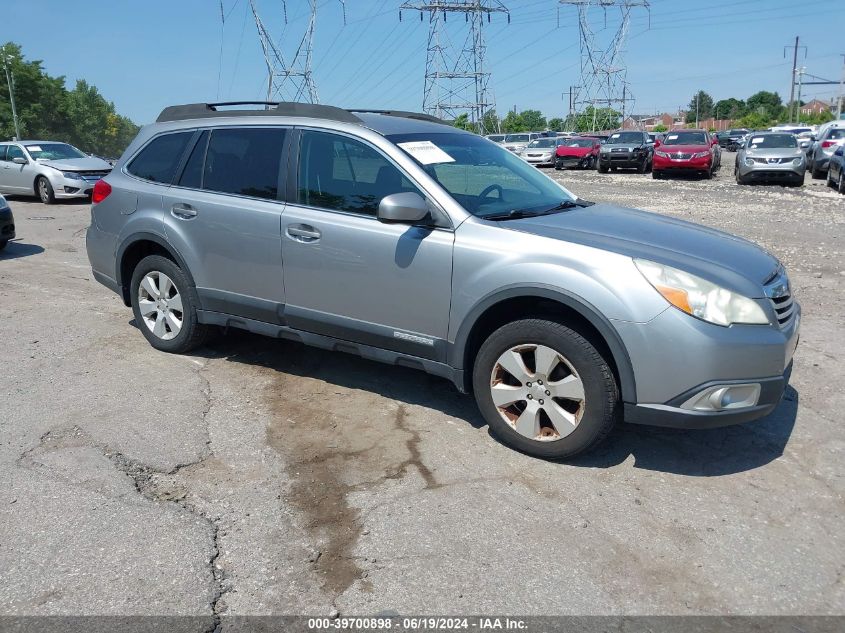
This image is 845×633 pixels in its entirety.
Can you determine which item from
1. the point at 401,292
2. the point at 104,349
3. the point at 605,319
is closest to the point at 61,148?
the point at 104,349

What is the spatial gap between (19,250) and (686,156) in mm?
20267

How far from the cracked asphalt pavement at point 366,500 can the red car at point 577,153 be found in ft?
90.0

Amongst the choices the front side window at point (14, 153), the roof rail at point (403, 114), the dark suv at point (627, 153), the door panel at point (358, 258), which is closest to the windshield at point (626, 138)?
the dark suv at point (627, 153)

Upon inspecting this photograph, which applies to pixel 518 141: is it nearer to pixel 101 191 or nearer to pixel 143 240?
pixel 101 191

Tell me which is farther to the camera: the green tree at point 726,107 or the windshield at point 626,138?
the green tree at point 726,107

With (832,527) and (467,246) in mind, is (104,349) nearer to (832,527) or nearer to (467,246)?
(467,246)

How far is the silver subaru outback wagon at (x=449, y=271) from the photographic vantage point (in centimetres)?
359

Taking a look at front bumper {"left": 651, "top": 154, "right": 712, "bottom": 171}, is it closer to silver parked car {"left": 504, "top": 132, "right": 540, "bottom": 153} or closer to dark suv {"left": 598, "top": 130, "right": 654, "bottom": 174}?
dark suv {"left": 598, "top": 130, "right": 654, "bottom": 174}

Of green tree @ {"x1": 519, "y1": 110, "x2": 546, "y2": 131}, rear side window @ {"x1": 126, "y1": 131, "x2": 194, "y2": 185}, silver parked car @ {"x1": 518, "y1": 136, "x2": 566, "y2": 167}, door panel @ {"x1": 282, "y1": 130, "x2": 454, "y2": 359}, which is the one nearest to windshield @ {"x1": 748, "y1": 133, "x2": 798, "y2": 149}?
silver parked car @ {"x1": 518, "y1": 136, "x2": 566, "y2": 167}

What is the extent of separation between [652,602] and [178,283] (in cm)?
398

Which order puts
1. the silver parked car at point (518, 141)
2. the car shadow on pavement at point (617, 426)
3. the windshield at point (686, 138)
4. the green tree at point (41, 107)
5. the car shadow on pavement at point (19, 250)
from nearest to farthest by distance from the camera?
the car shadow on pavement at point (617, 426)
the car shadow on pavement at point (19, 250)
the windshield at point (686, 138)
the silver parked car at point (518, 141)
the green tree at point (41, 107)

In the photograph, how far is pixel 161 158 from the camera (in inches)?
224

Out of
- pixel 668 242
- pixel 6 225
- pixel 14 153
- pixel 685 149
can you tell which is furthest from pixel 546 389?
pixel 685 149

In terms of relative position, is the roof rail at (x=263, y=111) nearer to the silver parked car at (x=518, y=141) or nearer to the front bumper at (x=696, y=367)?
the front bumper at (x=696, y=367)
